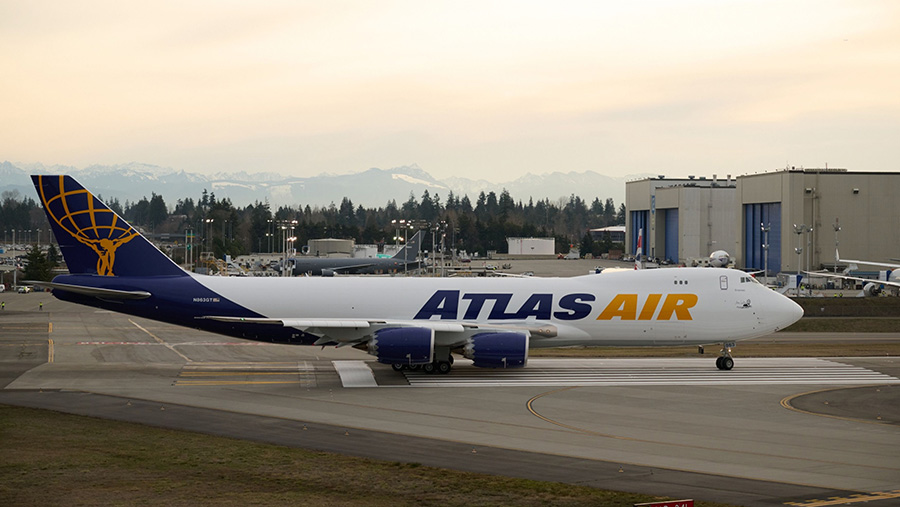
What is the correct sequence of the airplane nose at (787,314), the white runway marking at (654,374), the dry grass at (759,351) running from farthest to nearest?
the dry grass at (759,351) < the airplane nose at (787,314) < the white runway marking at (654,374)

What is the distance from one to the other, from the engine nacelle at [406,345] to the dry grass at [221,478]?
11088 mm

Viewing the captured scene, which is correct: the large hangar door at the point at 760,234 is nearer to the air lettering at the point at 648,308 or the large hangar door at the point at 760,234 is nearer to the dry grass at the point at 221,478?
the air lettering at the point at 648,308

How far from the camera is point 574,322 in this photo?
114 ft

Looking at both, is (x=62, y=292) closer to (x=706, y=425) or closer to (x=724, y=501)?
(x=706, y=425)

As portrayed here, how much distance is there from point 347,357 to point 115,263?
442 inches

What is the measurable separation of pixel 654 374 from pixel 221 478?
71.1 ft

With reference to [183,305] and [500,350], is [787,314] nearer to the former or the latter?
[500,350]

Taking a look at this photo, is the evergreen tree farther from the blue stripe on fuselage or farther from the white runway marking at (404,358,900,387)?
the white runway marking at (404,358,900,387)

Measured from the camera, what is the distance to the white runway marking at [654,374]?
107ft

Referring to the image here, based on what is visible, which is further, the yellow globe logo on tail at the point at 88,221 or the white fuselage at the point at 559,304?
the white fuselage at the point at 559,304

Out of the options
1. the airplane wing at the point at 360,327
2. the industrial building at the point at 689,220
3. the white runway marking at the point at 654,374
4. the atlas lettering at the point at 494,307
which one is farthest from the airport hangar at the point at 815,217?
the airplane wing at the point at 360,327

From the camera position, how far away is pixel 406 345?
32.2 meters

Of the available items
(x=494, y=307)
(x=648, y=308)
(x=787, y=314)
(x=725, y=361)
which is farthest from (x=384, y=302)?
(x=787, y=314)

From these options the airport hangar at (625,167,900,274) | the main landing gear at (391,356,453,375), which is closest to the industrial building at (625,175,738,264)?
the airport hangar at (625,167,900,274)
